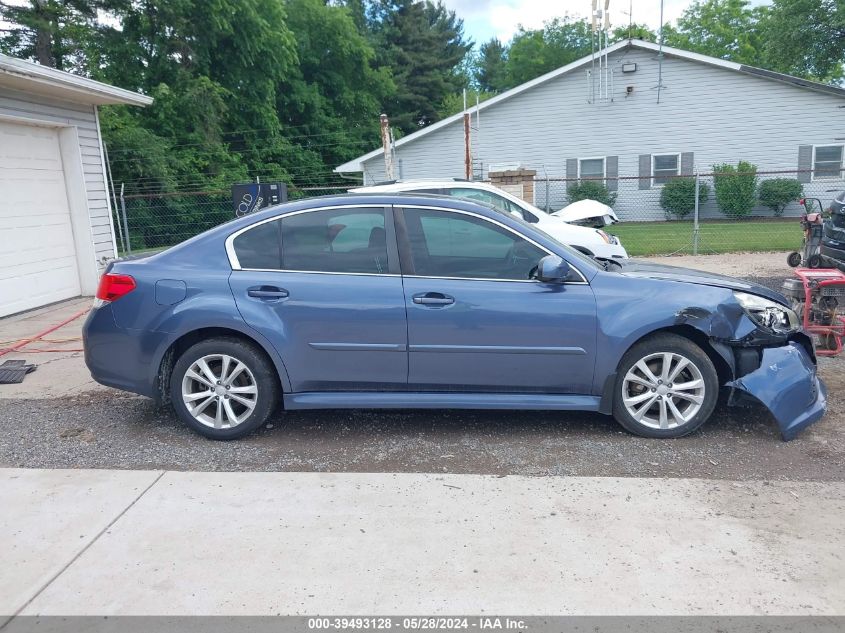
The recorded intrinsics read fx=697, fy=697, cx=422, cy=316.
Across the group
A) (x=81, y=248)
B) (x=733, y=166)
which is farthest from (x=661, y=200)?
(x=81, y=248)

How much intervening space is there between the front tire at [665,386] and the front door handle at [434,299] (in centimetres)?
121

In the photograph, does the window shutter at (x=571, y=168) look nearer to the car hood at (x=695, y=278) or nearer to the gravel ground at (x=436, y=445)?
the gravel ground at (x=436, y=445)

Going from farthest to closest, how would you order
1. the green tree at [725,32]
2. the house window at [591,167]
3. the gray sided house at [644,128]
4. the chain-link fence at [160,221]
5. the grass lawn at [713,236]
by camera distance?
the green tree at [725,32] → the house window at [591,167] → the gray sided house at [644,128] → the chain-link fence at [160,221] → the grass lawn at [713,236]

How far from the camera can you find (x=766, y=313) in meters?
4.72

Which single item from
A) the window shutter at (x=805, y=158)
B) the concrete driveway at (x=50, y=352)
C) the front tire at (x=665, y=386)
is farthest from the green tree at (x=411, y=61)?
the front tire at (x=665, y=386)

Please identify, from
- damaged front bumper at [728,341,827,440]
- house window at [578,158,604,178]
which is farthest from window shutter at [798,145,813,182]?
damaged front bumper at [728,341,827,440]

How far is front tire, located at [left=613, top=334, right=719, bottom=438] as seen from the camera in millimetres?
4559

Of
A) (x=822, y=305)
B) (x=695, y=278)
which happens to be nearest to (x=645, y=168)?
(x=822, y=305)

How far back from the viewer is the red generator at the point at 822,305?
613 cm

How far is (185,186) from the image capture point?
78.3ft

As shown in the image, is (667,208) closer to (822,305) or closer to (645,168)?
(645,168)

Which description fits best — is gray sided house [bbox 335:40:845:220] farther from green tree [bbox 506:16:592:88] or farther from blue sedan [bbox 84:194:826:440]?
green tree [bbox 506:16:592:88]

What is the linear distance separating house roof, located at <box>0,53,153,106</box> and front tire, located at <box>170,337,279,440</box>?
→ 5977mm
